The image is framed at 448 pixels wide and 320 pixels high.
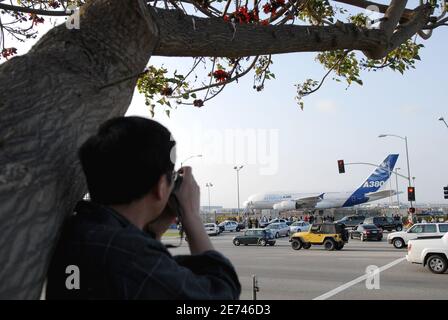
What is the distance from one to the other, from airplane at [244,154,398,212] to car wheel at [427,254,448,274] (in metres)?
35.8

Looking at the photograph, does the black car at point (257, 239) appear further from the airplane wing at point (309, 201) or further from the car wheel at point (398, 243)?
the airplane wing at point (309, 201)

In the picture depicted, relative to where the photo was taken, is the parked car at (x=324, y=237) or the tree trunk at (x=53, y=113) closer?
the tree trunk at (x=53, y=113)

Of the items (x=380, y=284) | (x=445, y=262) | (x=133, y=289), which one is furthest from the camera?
(x=445, y=262)

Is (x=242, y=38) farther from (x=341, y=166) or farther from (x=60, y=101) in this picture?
(x=341, y=166)

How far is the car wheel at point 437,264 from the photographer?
12.6 m

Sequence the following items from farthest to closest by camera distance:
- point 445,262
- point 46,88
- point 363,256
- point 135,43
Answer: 1. point 363,256
2. point 445,262
3. point 135,43
4. point 46,88

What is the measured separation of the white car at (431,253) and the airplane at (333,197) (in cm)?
3524

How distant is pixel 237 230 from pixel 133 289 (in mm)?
48166

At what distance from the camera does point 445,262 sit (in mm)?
12672

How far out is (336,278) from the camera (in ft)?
40.6

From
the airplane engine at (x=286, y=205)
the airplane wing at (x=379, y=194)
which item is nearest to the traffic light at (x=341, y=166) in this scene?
the airplane wing at (x=379, y=194)

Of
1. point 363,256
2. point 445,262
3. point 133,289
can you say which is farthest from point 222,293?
point 363,256
